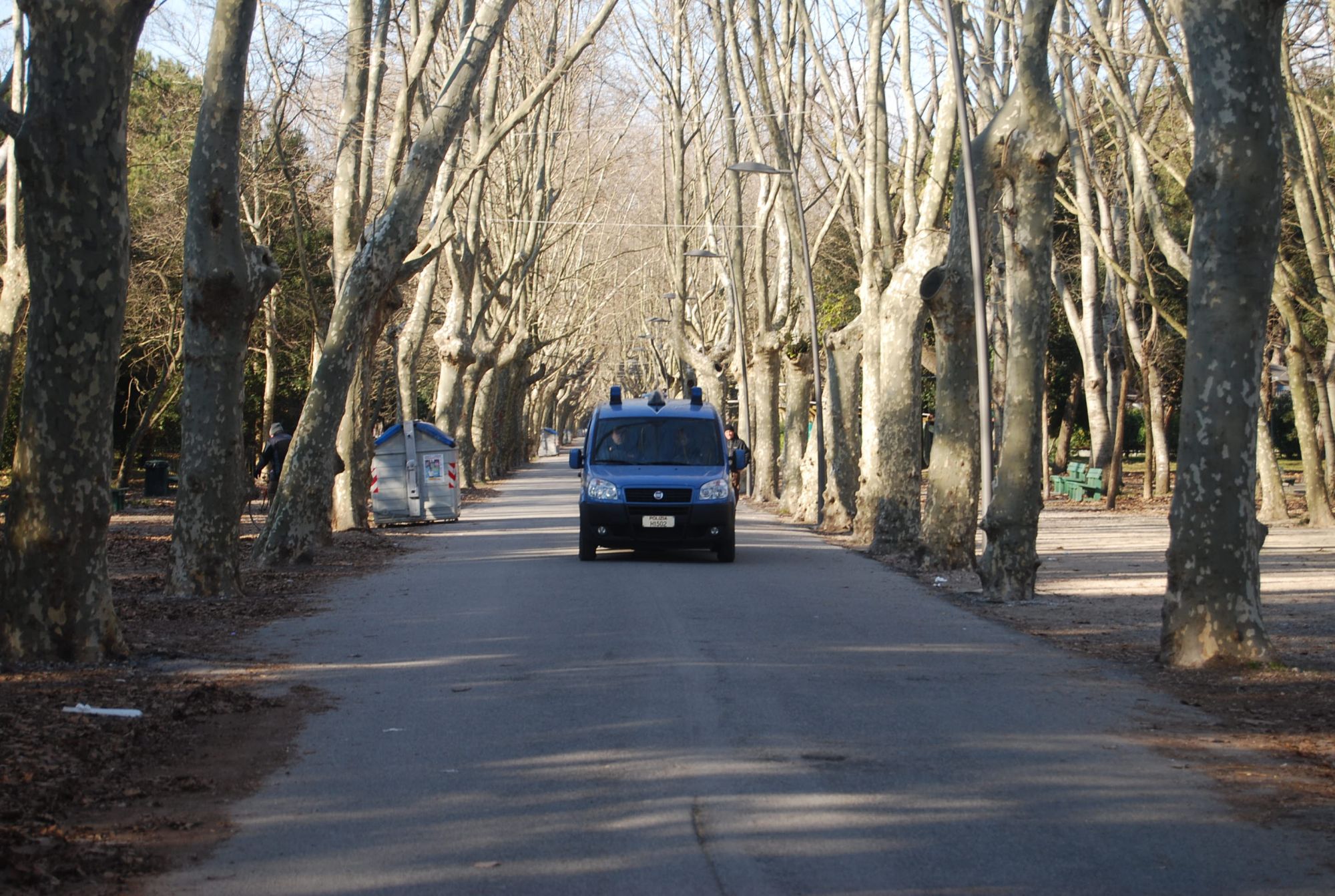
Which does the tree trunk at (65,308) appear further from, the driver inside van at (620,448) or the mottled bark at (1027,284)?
the driver inside van at (620,448)

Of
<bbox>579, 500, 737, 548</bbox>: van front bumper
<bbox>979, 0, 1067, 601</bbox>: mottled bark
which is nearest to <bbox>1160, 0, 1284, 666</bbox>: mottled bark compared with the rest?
<bbox>979, 0, 1067, 601</bbox>: mottled bark

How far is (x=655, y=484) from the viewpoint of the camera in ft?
61.5

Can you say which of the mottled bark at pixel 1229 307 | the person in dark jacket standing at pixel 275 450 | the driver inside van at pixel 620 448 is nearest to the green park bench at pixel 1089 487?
the driver inside van at pixel 620 448

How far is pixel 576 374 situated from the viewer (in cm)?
9362

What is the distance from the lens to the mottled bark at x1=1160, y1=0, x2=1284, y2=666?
9.42 metres

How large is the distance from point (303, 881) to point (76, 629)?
4.84 metres

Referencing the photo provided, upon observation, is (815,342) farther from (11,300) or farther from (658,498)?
(11,300)

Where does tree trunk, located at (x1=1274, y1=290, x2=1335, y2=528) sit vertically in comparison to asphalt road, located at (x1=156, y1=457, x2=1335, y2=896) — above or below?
above

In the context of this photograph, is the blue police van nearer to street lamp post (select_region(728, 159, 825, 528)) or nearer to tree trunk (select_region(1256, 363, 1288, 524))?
street lamp post (select_region(728, 159, 825, 528))

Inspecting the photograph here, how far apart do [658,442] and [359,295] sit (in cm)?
488

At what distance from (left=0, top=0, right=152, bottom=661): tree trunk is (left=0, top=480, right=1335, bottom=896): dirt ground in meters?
0.50

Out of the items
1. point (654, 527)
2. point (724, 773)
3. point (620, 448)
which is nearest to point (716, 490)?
point (654, 527)

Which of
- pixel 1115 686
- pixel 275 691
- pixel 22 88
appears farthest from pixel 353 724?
pixel 22 88

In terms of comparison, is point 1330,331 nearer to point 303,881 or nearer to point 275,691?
point 275,691
